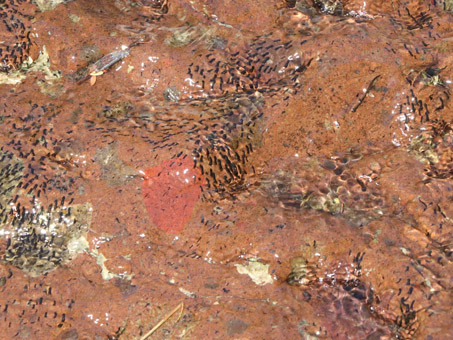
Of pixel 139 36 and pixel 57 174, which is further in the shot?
pixel 139 36

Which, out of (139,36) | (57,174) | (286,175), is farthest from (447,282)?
(139,36)

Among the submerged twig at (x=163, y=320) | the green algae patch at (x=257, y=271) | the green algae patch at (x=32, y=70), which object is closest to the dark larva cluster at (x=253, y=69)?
the green algae patch at (x=32, y=70)

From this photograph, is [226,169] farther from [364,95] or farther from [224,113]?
[364,95]

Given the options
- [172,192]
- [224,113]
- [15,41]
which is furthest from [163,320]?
[15,41]

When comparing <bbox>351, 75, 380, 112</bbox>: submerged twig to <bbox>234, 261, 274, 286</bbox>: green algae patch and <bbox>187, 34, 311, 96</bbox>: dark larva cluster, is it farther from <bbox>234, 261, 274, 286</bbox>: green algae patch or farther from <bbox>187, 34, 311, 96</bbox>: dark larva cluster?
<bbox>234, 261, 274, 286</bbox>: green algae patch

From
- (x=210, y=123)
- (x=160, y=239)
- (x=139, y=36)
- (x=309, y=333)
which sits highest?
(x=139, y=36)

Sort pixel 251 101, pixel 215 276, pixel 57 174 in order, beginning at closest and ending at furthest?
pixel 215 276
pixel 57 174
pixel 251 101

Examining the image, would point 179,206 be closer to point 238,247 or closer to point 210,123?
point 238,247
